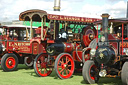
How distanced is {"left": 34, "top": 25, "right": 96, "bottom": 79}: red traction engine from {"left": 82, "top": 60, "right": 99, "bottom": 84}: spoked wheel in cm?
130

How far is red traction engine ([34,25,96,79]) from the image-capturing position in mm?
7812

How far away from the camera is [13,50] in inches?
409

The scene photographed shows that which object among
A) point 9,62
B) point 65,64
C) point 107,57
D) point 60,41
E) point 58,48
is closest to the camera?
point 107,57

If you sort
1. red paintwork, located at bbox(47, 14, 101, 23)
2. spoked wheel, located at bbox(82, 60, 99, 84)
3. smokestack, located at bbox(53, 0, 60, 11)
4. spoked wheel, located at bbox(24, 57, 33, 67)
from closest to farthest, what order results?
spoked wheel, located at bbox(82, 60, 99, 84) < red paintwork, located at bbox(47, 14, 101, 23) < spoked wheel, located at bbox(24, 57, 33, 67) < smokestack, located at bbox(53, 0, 60, 11)

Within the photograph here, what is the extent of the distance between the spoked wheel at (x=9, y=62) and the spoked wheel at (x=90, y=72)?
425 centimetres

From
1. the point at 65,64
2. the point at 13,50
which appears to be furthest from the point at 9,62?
the point at 65,64

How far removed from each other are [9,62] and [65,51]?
2728 millimetres

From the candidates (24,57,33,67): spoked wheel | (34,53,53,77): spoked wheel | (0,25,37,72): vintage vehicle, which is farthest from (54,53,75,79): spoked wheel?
(24,57,33,67): spoked wheel

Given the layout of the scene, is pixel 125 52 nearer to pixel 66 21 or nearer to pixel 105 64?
pixel 105 64

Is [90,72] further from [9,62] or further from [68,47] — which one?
[9,62]

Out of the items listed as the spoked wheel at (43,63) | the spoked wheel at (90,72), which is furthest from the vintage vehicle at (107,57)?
the spoked wheel at (43,63)

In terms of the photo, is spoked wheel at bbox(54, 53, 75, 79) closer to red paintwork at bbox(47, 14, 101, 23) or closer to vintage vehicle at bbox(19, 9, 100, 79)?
vintage vehicle at bbox(19, 9, 100, 79)

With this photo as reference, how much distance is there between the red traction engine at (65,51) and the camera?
7812 mm

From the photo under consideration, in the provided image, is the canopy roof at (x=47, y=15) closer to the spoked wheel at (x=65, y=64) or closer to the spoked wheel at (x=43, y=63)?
the spoked wheel at (x=65, y=64)
